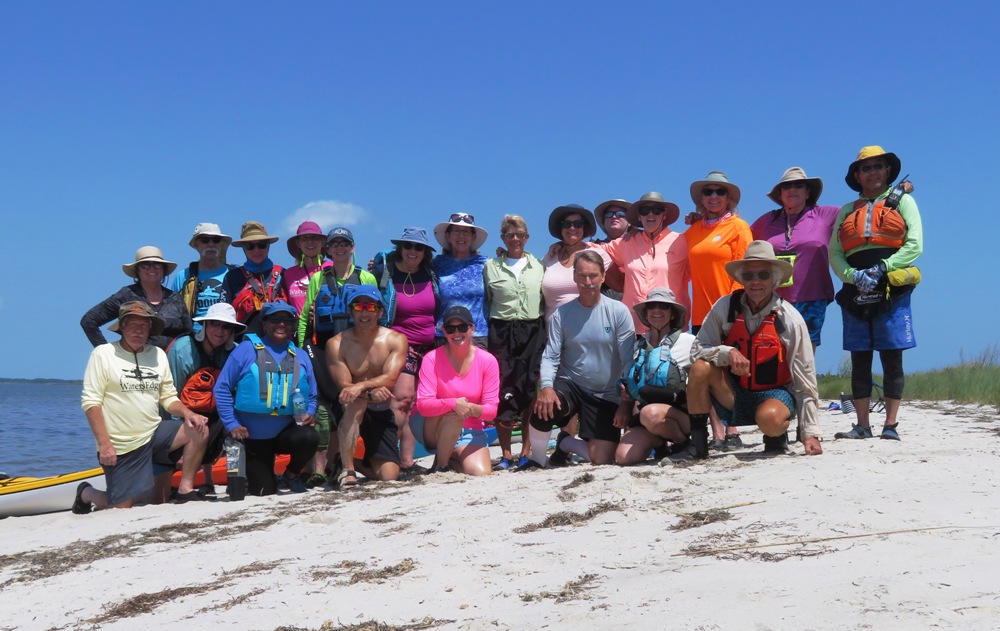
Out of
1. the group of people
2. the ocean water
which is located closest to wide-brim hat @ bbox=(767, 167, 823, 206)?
the group of people

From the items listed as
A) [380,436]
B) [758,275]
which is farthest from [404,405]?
[758,275]

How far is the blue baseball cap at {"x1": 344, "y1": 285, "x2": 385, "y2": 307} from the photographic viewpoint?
19.6 ft

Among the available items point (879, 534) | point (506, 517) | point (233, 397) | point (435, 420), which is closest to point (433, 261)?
point (435, 420)

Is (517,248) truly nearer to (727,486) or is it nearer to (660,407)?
(660,407)

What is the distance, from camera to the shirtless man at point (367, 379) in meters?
6.00

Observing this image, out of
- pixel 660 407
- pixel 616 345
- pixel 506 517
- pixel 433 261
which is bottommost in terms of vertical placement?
pixel 506 517

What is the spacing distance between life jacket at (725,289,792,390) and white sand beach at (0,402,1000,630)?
497 mm

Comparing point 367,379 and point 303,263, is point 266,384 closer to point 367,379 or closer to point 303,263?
point 367,379

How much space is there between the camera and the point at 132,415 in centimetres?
580

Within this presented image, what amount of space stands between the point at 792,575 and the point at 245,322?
15.7 ft

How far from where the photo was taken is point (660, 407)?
566 cm

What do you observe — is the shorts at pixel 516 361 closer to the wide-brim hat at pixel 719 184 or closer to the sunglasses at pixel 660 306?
the sunglasses at pixel 660 306

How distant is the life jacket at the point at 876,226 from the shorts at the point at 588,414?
1.92 m

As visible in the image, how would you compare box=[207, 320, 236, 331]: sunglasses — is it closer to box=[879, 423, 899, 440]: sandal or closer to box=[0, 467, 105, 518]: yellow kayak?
box=[0, 467, 105, 518]: yellow kayak
